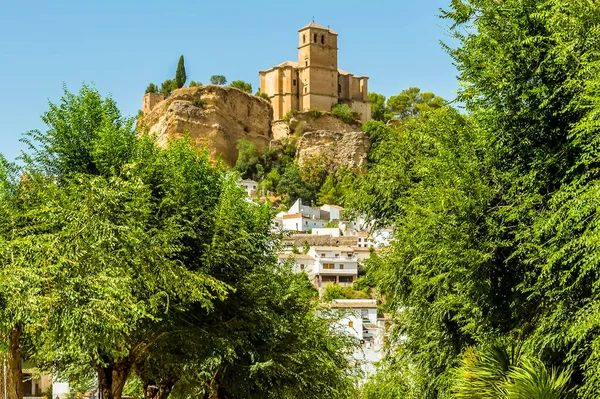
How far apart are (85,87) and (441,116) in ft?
25.2

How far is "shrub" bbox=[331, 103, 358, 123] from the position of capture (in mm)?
129000

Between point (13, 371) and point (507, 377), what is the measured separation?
623 cm

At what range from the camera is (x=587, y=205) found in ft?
31.2

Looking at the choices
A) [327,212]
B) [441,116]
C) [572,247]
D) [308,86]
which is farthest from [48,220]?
[308,86]

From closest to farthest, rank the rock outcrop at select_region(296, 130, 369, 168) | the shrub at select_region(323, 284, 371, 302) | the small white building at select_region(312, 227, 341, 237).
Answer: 1. the shrub at select_region(323, 284, 371, 302)
2. the small white building at select_region(312, 227, 341, 237)
3. the rock outcrop at select_region(296, 130, 369, 168)

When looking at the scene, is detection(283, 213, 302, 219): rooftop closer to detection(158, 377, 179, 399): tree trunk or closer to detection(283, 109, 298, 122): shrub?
detection(283, 109, 298, 122): shrub

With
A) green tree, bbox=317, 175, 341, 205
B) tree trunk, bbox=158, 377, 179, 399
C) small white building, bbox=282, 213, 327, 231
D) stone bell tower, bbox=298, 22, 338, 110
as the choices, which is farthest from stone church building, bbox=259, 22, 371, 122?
tree trunk, bbox=158, 377, 179, 399

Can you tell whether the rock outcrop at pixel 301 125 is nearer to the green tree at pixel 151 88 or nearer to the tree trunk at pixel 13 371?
the green tree at pixel 151 88

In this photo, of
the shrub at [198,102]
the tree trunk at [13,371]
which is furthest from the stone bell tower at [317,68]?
the tree trunk at [13,371]

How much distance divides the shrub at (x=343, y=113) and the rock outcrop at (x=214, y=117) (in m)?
12.2

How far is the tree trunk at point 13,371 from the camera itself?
10984mm

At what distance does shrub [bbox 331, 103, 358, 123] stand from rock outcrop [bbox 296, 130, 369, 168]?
775 centimetres

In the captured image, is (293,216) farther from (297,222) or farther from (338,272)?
(338,272)

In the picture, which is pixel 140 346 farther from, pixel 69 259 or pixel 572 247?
pixel 572 247
